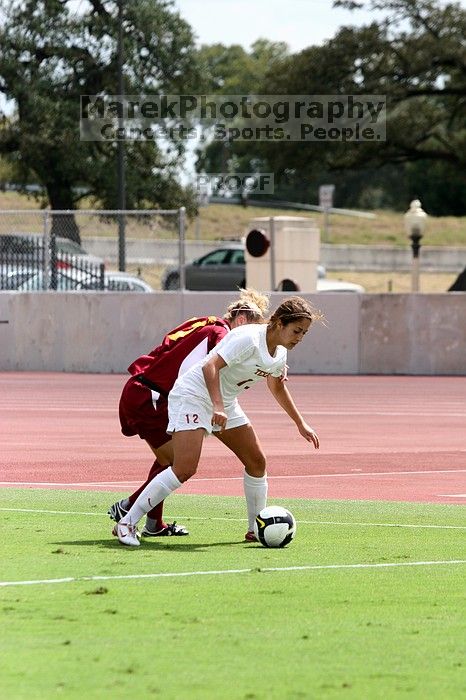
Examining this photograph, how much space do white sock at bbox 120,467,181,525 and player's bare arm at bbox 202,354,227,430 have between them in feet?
1.83

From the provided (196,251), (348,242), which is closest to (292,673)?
(196,251)

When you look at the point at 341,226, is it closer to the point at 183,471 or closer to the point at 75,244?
the point at 75,244

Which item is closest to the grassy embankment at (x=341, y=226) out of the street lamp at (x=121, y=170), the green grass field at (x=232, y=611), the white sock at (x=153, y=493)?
the street lamp at (x=121, y=170)

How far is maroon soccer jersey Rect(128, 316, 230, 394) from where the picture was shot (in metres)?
10.0

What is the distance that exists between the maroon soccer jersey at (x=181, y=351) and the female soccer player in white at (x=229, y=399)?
0.21 m

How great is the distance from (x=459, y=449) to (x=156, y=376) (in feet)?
24.5

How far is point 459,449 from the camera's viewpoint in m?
17.1

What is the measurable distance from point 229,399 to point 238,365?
299 mm

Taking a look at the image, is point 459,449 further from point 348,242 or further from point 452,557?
point 348,242

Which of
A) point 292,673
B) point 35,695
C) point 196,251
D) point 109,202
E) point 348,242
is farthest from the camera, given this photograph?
point 348,242

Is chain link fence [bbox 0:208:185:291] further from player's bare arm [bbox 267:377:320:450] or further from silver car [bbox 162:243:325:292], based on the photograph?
player's bare arm [bbox 267:377:320:450]

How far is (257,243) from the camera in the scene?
33.9 meters

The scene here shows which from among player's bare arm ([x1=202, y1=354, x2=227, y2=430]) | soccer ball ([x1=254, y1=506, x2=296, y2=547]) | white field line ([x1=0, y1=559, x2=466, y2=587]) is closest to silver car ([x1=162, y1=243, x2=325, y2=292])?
soccer ball ([x1=254, y1=506, x2=296, y2=547])

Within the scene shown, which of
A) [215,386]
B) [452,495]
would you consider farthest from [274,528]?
[452,495]
